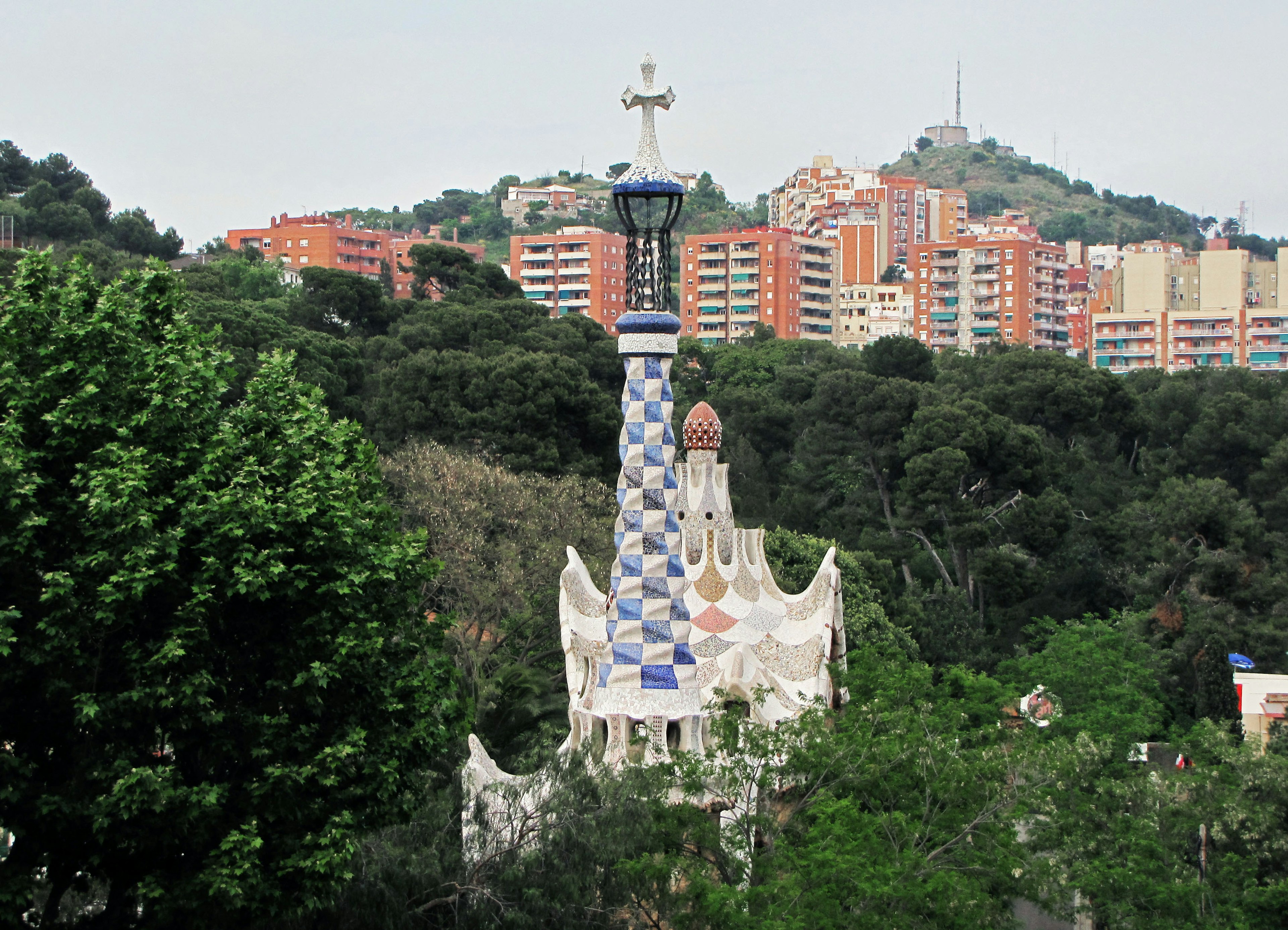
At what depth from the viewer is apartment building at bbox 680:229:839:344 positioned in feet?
338

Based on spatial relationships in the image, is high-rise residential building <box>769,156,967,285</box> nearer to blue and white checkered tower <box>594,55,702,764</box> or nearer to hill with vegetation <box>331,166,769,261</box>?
hill with vegetation <box>331,166,769,261</box>

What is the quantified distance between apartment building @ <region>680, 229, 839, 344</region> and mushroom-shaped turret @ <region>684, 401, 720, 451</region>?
78812 millimetres

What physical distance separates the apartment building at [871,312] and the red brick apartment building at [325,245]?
82.4 ft

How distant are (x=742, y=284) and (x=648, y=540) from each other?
3397 inches

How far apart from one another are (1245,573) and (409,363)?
18546 millimetres

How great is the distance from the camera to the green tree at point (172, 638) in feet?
41.9

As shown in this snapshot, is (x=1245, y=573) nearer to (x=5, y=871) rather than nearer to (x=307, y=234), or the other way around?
(x=5, y=871)

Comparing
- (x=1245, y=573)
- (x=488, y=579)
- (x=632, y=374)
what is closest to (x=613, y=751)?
(x=632, y=374)

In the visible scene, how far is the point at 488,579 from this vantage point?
28781mm

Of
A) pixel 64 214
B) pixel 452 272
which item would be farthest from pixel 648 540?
pixel 64 214

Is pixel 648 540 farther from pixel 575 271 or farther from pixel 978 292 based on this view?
pixel 978 292

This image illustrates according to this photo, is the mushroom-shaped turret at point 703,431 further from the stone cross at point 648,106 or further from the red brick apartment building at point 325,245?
the red brick apartment building at point 325,245

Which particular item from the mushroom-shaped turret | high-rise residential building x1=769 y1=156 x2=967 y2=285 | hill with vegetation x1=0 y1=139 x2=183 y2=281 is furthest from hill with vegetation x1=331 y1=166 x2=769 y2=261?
the mushroom-shaped turret

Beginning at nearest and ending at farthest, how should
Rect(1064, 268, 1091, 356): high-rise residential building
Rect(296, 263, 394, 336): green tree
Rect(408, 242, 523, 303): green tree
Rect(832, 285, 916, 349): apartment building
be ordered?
Rect(296, 263, 394, 336): green tree, Rect(408, 242, 523, 303): green tree, Rect(832, 285, 916, 349): apartment building, Rect(1064, 268, 1091, 356): high-rise residential building
